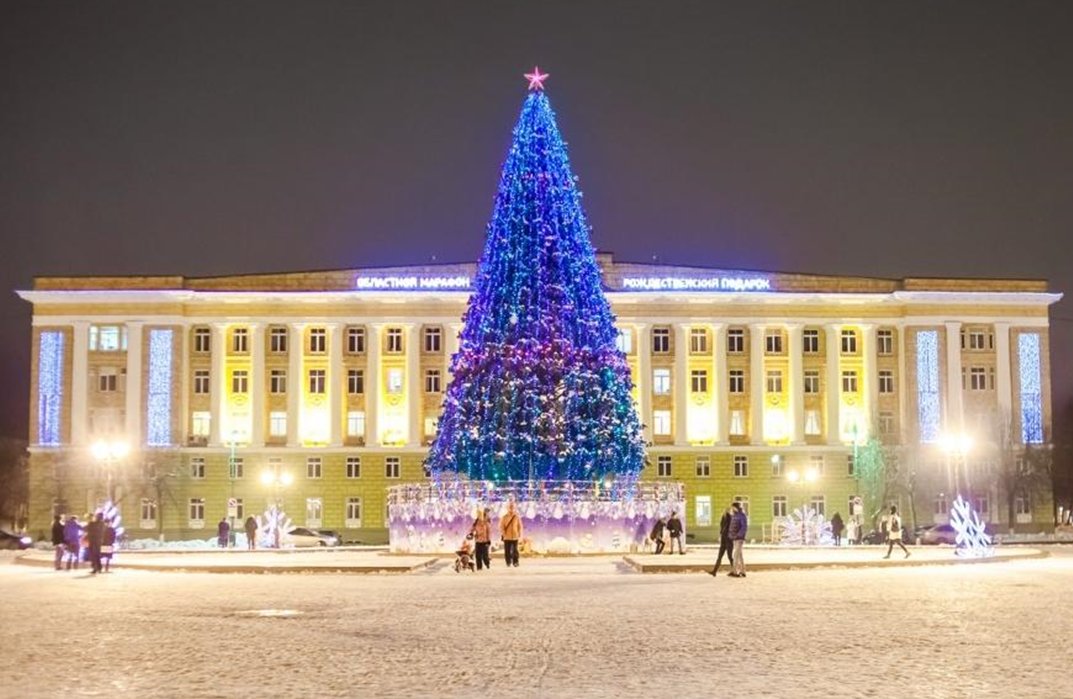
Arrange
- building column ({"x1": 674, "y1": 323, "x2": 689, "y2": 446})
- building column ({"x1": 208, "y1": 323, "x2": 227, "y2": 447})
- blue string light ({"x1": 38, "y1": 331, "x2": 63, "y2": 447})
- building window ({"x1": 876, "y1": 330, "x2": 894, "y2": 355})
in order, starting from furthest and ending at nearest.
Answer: building window ({"x1": 876, "y1": 330, "x2": 894, "y2": 355}) < building column ({"x1": 674, "y1": 323, "x2": 689, "y2": 446}) < blue string light ({"x1": 38, "y1": 331, "x2": 63, "y2": 447}) < building column ({"x1": 208, "y1": 323, "x2": 227, "y2": 447})

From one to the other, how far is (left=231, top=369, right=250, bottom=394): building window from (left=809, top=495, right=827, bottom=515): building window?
3490 cm

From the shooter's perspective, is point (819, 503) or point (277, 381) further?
point (277, 381)

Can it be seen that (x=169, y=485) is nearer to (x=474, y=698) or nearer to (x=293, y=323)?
(x=293, y=323)

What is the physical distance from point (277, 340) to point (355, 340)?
477 cm

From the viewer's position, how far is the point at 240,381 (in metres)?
94.4

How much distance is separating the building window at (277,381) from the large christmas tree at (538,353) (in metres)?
48.5

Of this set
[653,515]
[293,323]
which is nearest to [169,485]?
[293,323]

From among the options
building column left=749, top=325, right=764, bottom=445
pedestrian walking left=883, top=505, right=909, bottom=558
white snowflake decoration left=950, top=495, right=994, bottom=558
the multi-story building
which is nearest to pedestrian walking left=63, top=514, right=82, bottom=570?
pedestrian walking left=883, top=505, right=909, bottom=558

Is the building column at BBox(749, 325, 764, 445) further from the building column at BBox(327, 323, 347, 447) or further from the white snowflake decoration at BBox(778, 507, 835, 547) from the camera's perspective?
the building column at BBox(327, 323, 347, 447)

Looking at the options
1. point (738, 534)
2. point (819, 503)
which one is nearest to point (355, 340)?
Result: point (819, 503)

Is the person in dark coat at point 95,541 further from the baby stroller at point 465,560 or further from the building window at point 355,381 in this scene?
the building window at point 355,381

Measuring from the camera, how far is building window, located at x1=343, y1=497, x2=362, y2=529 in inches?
3602

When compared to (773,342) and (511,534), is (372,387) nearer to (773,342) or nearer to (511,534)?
(773,342)

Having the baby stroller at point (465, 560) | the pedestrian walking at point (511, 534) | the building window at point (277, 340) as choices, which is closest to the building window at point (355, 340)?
the building window at point (277, 340)
